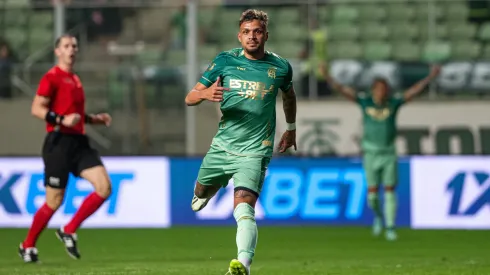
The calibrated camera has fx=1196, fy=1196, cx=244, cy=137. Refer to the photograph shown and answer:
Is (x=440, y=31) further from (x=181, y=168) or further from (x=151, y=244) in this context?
(x=151, y=244)

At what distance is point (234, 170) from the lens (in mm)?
9000

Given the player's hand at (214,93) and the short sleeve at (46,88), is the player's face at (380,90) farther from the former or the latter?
the player's hand at (214,93)

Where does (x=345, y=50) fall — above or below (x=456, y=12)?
below

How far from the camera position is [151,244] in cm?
1520

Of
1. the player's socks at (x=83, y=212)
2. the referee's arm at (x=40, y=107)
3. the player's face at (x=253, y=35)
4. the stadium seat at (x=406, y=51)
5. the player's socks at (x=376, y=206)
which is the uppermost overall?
the player's face at (x=253, y=35)

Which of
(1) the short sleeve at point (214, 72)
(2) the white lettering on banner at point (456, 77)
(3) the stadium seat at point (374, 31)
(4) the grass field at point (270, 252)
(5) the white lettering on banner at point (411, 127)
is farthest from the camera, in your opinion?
(3) the stadium seat at point (374, 31)

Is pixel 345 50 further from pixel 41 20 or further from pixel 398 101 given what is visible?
pixel 398 101

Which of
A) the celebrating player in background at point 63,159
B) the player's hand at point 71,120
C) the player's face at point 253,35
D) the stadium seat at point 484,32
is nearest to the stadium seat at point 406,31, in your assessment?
the stadium seat at point 484,32

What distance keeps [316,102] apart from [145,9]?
139 inches

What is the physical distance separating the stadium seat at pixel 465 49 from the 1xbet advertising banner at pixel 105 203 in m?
6.55

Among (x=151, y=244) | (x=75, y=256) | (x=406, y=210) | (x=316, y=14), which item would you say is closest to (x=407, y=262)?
(x=75, y=256)

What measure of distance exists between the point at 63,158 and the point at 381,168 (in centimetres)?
580

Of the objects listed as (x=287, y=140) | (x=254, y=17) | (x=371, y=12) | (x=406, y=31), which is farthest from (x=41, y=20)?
(x=254, y=17)

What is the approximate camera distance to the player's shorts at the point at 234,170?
29.0 ft
